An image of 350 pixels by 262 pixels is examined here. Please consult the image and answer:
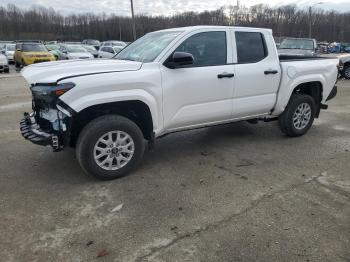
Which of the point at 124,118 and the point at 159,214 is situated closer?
the point at 159,214

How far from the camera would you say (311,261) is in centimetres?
273

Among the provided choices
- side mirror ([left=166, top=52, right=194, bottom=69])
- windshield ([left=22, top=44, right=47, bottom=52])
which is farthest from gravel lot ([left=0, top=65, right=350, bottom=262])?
windshield ([left=22, top=44, right=47, bottom=52])

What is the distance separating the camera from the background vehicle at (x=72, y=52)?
75.4 feet

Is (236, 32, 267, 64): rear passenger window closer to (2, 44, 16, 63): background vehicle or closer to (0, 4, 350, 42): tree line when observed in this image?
(2, 44, 16, 63): background vehicle

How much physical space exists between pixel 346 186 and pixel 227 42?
8.12ft

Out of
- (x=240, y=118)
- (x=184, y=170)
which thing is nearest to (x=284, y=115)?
(x=240, y=118)

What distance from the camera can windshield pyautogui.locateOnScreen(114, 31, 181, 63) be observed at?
4539 mm

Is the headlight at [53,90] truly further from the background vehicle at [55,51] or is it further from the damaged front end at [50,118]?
the background vehicle at [55,51]

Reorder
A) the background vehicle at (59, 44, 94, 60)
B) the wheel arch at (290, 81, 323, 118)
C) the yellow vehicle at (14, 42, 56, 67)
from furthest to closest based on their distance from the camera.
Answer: the background vehicle at (59, 44, 94, 60) → the yellow vehicle at (14, 42, 56, 67) → the wheel arch at (290, 81, 323, 118)

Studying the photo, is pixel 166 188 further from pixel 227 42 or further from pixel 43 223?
pixel 227 42

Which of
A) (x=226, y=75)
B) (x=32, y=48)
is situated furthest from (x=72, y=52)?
(x=226, y=75)

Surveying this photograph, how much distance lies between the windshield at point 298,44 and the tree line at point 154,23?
61.2 metres

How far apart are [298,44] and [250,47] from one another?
12.6m

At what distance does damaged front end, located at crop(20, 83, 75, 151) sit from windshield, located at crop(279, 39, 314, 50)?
1450 cm
